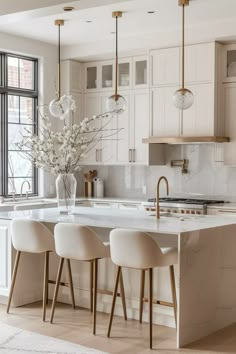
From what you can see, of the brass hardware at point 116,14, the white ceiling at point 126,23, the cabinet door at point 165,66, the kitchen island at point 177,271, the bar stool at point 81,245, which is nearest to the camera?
the kitchen island at point 177,271

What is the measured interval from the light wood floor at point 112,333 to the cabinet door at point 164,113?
287cm

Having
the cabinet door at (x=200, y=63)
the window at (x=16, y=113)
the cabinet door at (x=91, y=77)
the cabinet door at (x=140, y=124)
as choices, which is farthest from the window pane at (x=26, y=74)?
the cabinet door at (x=200, y=63)

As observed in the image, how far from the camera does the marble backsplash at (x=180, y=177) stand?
7.42 m

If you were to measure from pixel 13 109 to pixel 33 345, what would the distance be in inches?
157

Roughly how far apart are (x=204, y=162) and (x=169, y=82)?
3.73 feet

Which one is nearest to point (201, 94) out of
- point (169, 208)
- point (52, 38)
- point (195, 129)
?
point (195, 129)

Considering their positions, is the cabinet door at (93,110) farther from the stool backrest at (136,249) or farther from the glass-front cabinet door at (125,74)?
the stool backrest at (136,249)

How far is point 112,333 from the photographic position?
478 cm

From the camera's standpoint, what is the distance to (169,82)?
7352 mm

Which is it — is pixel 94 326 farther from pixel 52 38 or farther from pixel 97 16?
pixel 52 38

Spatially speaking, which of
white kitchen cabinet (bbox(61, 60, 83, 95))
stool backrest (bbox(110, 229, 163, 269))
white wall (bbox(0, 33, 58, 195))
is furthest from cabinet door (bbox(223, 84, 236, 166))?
stool backrest (bbox(110, 229, 163, 269))

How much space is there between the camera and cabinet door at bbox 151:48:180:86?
728 centimetres

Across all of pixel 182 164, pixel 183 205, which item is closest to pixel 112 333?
pixel 183 205

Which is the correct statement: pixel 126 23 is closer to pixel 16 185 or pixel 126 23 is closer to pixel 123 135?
pixel 123 135
